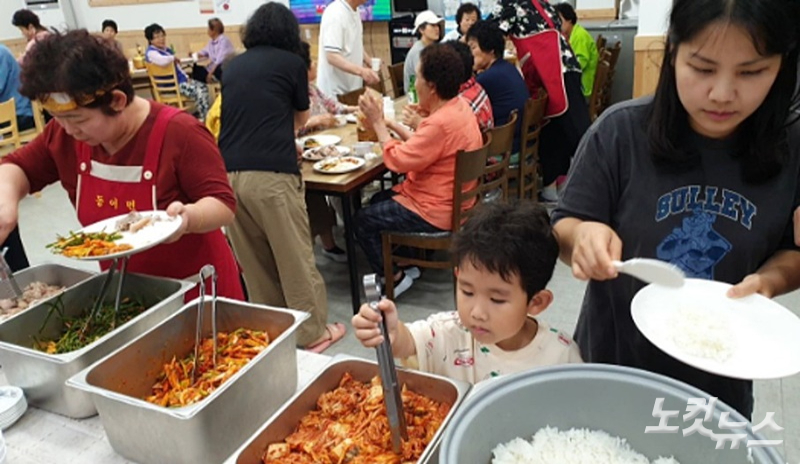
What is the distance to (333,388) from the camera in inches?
46.9

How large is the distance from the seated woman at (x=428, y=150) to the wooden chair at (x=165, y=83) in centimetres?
538

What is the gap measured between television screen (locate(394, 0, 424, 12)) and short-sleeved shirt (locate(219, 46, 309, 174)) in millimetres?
5759

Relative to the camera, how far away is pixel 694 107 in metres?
1.00

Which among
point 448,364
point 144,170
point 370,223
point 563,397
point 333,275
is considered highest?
point 144,170

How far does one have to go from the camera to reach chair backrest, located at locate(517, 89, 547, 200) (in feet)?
12.4

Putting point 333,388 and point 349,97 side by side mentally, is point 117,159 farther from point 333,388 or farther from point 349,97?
point 349,97

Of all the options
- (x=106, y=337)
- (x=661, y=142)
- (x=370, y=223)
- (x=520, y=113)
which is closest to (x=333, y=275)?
(x=370, y=223)

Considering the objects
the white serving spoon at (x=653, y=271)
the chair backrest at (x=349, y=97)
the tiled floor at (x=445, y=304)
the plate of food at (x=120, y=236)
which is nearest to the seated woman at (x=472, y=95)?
the tiled floor at (x=445, y=304)

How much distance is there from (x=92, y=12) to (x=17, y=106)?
20.9 ft

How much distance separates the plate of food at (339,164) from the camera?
302 cm

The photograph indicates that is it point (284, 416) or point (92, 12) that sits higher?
point (92, 12)

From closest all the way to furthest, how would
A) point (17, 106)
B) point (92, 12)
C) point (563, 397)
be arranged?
point (563, 397) → point (17, 106) → point (92, 12)

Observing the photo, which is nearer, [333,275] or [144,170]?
[144,170]

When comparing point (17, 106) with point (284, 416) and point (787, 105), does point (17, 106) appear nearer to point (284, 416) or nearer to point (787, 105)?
point (284, 416)
